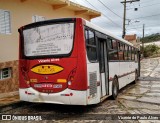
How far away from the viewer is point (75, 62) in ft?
27.7

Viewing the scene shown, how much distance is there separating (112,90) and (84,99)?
372 centimetres

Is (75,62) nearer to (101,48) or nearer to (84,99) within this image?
(84,99)

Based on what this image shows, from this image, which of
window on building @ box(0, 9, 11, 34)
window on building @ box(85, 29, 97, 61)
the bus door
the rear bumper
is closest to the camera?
the rear bumper

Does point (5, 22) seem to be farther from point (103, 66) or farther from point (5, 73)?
point (103, 66)

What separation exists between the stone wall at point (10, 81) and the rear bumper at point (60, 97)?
3.51m

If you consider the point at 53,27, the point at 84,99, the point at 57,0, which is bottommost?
the point at 84,99

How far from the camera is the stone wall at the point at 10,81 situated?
1238 cm

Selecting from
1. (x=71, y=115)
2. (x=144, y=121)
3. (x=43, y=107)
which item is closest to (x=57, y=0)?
(x=43, y=107)

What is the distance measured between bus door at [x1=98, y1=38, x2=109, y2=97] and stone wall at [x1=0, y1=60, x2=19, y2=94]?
15.1 feet

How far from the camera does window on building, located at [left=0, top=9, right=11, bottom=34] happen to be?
43.0ft

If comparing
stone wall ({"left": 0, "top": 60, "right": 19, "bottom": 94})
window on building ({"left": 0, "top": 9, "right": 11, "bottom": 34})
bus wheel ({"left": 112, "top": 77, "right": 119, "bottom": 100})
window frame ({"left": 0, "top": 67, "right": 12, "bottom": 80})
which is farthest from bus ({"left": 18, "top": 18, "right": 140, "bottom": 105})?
window on building ({"left": 0, "top": 9, "right": 11, "bottom": 34})

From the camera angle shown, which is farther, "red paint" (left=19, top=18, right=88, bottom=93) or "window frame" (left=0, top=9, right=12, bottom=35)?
"window frame" (left=0, top=9, right=12, bottom=35)

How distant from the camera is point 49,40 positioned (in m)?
8.95

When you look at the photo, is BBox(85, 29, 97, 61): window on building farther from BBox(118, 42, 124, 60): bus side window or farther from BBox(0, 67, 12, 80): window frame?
BBox(0, 67, 12, 80): window frame
